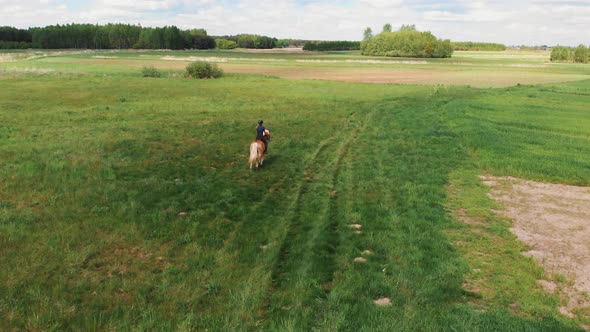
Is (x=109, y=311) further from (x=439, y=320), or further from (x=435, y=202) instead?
(x=435, y=202)

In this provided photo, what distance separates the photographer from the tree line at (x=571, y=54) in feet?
497

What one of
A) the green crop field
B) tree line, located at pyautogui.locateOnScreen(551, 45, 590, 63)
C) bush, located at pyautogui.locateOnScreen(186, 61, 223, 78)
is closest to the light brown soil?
the green crop field

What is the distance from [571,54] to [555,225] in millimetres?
180191

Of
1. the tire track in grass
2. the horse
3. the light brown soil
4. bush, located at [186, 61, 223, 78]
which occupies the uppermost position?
bush, located at [186, 61, 223, 78]

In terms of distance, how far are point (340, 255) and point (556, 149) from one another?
18.5 metres

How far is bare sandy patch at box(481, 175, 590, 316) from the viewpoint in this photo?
9336 mm

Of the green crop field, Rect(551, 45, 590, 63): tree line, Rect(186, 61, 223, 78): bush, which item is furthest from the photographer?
Rect(551, 45, 590, 63): tree line

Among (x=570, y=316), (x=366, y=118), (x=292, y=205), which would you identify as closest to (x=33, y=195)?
(x=292, y=205)

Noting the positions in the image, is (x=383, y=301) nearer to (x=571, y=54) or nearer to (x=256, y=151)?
(x=256, y=151)

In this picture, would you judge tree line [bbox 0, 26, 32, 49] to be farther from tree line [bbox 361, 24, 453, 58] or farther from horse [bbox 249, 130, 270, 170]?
horse [bbox 249, 130, 270, 170]

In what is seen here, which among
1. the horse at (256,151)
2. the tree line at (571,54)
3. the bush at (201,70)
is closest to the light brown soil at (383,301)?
the horse at (256,151)

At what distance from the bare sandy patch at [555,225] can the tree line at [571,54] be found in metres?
174

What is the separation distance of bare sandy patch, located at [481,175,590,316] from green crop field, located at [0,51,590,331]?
21.7 inches

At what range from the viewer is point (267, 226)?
12.0 meters
